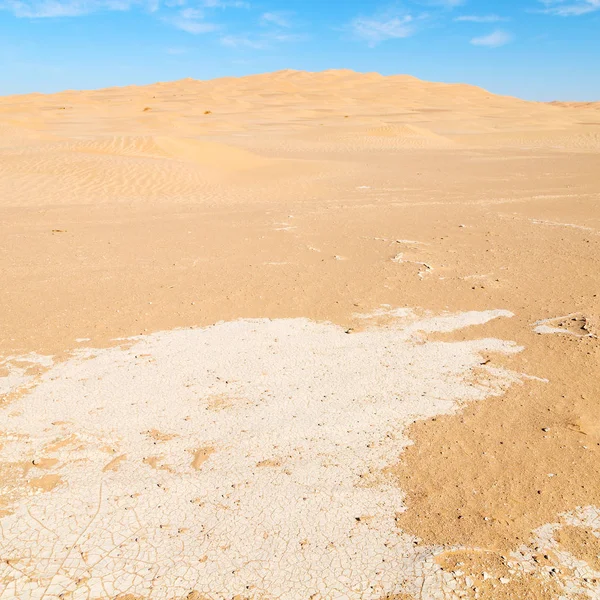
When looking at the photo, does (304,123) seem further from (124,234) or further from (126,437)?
(126,437)

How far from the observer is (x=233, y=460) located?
3373mm

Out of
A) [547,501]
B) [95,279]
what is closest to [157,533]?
[547,501]

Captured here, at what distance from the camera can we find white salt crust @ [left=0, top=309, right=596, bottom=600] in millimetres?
2559

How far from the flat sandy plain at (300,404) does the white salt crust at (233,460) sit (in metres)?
0.01

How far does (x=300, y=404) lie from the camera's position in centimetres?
398

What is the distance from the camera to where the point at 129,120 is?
3366cm

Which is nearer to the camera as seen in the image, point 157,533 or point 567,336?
point 157,533

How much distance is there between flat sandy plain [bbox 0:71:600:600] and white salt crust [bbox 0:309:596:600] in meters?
0.01

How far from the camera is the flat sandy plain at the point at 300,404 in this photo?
2629 mm

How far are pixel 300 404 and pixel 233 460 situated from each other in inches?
29.5

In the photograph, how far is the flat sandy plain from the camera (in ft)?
8.63

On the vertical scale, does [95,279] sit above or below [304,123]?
below

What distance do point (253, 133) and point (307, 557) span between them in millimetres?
28271

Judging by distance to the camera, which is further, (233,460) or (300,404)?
(300,404)
